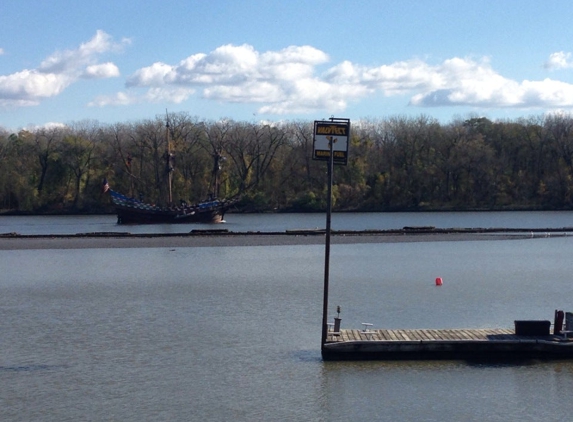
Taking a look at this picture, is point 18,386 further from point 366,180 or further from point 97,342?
point 366,180

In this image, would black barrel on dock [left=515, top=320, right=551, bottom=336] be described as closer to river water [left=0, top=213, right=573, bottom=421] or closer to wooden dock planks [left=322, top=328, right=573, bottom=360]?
wooden dock planks [left=322, top=328, right=573, bottom=360]

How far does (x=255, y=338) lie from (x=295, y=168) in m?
103

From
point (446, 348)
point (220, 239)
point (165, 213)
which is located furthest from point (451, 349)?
point (165, 213)

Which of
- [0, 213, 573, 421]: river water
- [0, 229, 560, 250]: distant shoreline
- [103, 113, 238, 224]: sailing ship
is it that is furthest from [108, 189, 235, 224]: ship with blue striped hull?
[0, 213, 573, 421]: river water

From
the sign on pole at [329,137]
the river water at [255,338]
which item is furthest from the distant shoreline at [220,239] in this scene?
the sign on pole at [329,137]

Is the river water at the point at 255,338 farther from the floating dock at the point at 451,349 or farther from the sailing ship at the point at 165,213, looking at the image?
the sailing ship at the point at 165,213

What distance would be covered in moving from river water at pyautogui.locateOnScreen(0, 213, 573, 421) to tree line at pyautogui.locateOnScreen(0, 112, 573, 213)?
72.3 metres

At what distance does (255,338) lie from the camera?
2680 centimetres

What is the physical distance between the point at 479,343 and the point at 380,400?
12.4 feet

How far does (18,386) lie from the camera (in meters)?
21.8

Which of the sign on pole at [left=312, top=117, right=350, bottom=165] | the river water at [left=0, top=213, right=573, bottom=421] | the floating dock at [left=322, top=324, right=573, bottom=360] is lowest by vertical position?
the river water at [left=0, top=213, right=573, bottom=421]

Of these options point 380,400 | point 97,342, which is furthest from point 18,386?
point 380,400

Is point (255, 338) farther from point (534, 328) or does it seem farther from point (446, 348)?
point (534, 328)

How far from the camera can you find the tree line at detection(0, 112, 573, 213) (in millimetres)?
123938
